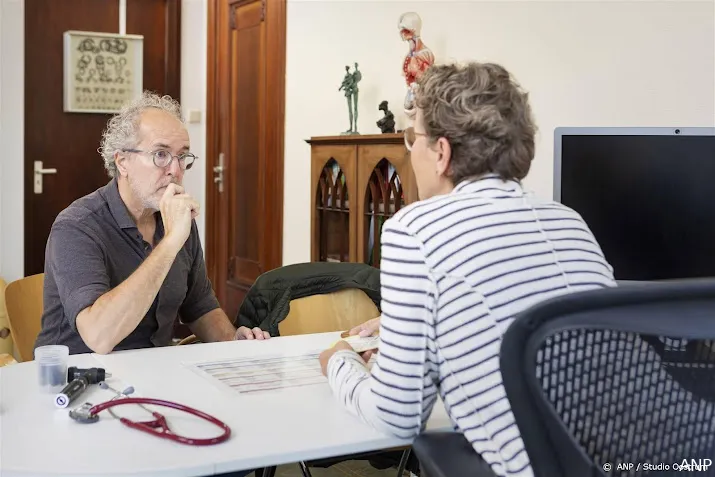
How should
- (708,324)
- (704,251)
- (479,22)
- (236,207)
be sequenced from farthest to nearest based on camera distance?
(236,207) → (479,22) → (704,251) → (708,324)

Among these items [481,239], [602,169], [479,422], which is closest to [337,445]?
[479,422]

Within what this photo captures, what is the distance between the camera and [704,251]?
2.07m

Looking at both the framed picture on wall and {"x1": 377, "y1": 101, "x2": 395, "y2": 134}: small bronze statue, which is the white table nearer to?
{"x1": 377, "y1": 101, "x2": 395, "y2": 134}: small bronze statue

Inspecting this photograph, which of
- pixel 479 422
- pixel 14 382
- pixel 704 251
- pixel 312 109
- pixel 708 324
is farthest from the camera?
pixel 312 109

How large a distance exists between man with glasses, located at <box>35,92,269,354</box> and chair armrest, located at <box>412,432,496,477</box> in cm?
89

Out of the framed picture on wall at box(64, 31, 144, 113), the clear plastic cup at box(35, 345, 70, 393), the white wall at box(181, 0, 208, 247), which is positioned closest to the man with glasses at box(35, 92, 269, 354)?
the clear plastic cup at box(35, 345, 70, 393)

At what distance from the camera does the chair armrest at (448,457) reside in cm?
128

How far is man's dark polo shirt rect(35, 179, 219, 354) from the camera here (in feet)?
6.77

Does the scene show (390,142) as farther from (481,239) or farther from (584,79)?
(481,239)

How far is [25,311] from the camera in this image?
97.8 inches

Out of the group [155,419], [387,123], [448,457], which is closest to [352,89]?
[387,123]

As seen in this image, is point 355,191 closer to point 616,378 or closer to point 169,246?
point 169,246

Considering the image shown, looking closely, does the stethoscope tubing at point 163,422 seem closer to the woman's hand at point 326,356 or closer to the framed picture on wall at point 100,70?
the woman's hand at point 326,356

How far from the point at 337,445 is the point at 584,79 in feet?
7.13
